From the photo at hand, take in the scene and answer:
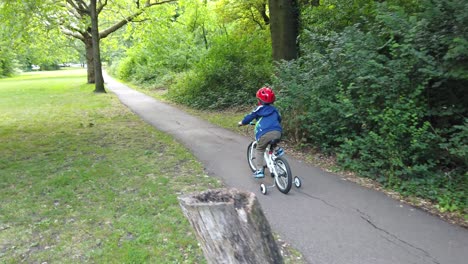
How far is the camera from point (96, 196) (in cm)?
604

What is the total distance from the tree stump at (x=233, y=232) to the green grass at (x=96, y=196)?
238cm

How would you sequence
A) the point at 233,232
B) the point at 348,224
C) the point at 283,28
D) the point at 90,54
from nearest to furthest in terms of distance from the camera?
1. the point at 233,232
2. the point at 348,224
3. the point at 283,28
4. the point at 90,54

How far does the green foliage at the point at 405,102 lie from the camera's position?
5.47m

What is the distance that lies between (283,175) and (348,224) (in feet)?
4.64

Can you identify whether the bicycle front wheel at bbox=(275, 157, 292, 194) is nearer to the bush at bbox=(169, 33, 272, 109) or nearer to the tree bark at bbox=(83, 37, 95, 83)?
the bush at bbox=(169, 33, 272, 109)

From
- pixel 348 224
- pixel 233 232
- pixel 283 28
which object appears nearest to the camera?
pixel 233 232

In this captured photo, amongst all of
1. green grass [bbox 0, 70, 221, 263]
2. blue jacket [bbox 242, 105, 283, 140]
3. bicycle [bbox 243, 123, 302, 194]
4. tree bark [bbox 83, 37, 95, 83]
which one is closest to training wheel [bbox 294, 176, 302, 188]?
bicycle [bbox 243, 123, 302, 194]

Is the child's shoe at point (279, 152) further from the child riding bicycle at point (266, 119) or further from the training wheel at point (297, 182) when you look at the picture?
the training wheel at point (297, 182)

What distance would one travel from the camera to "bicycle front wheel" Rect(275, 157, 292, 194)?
5.81 meters

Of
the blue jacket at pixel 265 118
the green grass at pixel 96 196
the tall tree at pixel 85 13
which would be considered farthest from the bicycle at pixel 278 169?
the tall tree at pixel 85 13

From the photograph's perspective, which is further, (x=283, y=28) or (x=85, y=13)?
(x=85, y=13)

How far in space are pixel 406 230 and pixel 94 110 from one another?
14.7 m

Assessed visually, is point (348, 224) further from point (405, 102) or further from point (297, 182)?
point (405, 102)

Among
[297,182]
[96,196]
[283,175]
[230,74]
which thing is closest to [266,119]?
[283,175]
